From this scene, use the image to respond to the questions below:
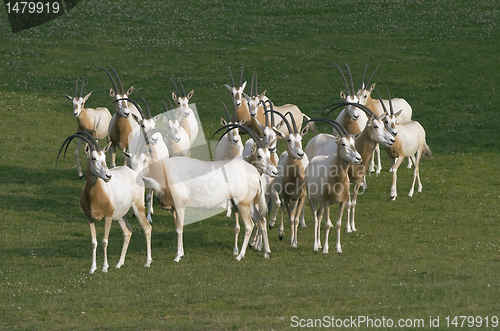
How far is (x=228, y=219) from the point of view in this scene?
16.4 metres

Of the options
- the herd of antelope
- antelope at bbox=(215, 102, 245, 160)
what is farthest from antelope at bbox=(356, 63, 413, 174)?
antelope at bbox=(215, 102, 245, 160)

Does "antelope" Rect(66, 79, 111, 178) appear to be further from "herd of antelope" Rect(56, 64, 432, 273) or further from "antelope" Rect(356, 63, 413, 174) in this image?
"antelope" Rect(356, 63, 413, 174)

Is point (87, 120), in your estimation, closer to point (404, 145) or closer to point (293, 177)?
point (293, 177)

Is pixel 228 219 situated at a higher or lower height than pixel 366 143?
lower

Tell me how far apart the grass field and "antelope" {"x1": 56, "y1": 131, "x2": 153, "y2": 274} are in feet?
2.73

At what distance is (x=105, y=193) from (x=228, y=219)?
4.92 m

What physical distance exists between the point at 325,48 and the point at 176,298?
25.5 meters

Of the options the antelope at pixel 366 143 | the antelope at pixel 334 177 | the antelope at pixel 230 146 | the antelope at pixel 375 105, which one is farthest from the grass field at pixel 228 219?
the antelope at pixel 230 146

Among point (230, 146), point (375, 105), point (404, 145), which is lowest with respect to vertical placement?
point (404, 145)

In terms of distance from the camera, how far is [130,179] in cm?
1264

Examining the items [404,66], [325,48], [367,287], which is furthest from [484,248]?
[325,48]

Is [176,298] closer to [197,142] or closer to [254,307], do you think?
[254,307]

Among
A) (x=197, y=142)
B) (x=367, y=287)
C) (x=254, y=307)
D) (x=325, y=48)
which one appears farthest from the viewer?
(x=325, y=48)

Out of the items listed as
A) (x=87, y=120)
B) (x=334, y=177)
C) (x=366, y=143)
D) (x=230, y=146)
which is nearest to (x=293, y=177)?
(x=334, y=177)
